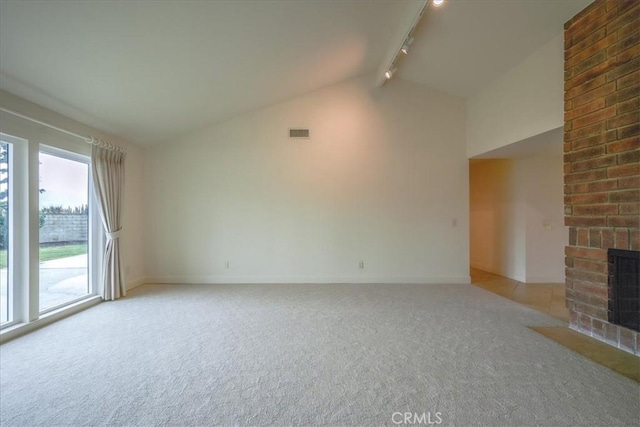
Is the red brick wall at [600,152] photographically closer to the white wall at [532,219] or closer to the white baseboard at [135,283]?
the white wall at [532,219]

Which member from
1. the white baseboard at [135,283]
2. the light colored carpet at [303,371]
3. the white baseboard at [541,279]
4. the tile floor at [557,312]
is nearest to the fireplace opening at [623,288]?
the tile floor at [557,312]

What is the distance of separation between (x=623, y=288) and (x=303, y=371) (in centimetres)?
285

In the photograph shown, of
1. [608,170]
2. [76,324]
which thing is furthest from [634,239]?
[76,324]

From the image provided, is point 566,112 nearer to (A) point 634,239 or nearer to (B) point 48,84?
(A) point 634,239

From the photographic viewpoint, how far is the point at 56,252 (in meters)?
3.11

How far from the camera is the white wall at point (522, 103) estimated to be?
289 centimetres

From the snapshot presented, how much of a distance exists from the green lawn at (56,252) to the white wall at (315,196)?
108 centimetres

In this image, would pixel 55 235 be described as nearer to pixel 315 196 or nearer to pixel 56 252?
pixel 56 252

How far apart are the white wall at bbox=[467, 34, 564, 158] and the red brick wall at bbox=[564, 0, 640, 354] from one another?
0.21 meters

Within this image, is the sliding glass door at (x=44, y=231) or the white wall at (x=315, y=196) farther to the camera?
the white wall at (x=315, y=196)

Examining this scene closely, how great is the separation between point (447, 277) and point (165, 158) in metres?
5.23

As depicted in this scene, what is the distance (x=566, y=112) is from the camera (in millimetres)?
2713

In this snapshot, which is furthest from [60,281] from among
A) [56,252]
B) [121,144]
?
[121,144]

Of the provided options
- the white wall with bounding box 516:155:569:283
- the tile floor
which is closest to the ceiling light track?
the white wall with bounding box 516:155:569:283
